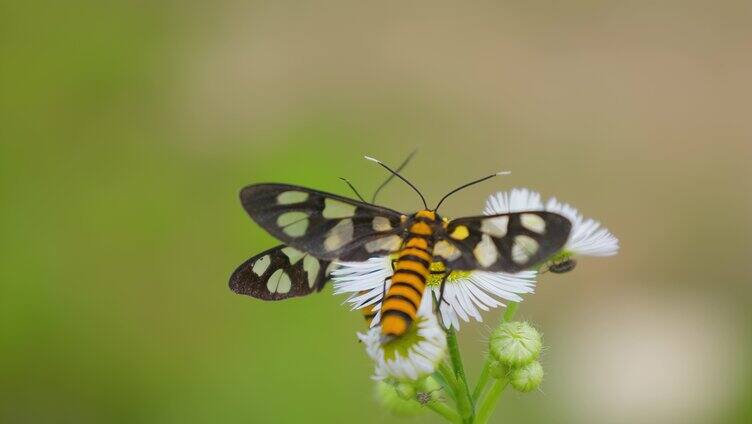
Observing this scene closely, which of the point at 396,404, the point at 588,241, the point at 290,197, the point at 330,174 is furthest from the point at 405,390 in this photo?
the point at 330,174

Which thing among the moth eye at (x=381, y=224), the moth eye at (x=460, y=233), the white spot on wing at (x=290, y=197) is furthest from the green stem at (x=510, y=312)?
the white spot on wing at (x=290, y=197)

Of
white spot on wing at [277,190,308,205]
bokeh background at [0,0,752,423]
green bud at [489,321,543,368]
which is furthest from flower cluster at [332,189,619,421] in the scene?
bokeh background at [0,0,752,423]

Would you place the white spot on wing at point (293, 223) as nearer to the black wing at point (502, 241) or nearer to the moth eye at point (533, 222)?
the black wing at point (502, 241)

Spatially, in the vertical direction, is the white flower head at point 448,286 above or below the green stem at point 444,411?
above

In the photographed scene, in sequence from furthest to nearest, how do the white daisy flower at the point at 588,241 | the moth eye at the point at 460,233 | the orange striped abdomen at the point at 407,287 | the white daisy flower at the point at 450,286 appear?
the white daisy flower at the point at 588,241
the white daisy flower at the point at 450,286
the moth eye at the point at 460,233
the orange striped abdomen at the point at 407,287

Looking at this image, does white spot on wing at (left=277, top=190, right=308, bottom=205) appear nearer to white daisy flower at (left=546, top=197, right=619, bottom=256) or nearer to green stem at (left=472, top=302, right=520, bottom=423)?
green stem at (left=472, top=302, right=520, bottom=423)

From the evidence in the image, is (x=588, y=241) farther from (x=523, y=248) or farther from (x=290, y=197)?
(x=290, y=197)
